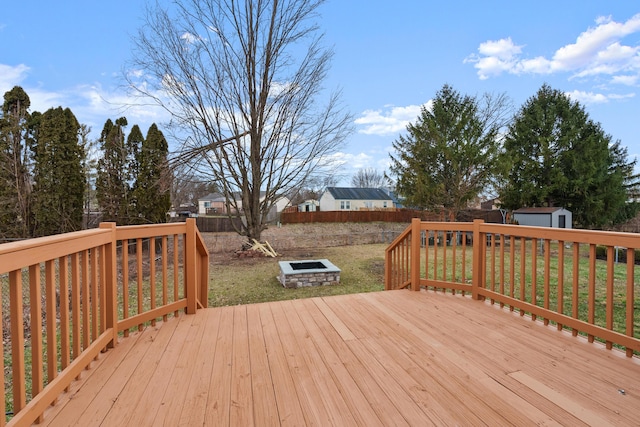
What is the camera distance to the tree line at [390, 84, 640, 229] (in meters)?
13.7

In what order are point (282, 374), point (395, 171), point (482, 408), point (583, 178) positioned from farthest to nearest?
point (395, 171)
point (583, 178)
point (282, 374)
point (482, 408)

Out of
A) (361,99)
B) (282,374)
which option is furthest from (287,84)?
(282,374)

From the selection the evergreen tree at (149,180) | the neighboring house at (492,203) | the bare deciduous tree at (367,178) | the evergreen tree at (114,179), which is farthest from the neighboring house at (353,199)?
the evergreen tree at (114,179)

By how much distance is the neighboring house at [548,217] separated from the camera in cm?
1288

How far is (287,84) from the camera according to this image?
10242 mm

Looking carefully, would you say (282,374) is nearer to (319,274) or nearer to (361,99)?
(319,274)

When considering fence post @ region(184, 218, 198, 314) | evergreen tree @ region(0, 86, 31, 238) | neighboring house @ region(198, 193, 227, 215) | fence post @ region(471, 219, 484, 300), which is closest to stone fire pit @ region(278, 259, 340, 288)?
fence post @ region(184, 218, 198, 314)

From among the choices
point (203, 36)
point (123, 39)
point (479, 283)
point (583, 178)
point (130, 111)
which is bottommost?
point (479, 283)

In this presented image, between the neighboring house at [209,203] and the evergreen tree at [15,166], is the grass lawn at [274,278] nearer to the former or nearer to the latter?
the evergreen tree at [15,166]

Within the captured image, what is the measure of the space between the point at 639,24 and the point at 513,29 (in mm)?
2575

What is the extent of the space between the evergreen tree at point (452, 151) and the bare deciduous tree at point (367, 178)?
88.7 ft

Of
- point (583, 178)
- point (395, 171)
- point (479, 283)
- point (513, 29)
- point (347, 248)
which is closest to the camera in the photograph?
point (479, 283)

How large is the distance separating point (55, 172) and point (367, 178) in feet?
118

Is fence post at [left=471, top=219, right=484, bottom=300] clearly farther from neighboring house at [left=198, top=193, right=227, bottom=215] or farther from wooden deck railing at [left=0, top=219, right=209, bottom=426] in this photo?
neighboring house at [left=198, top=193, right=227, bottom=215]
